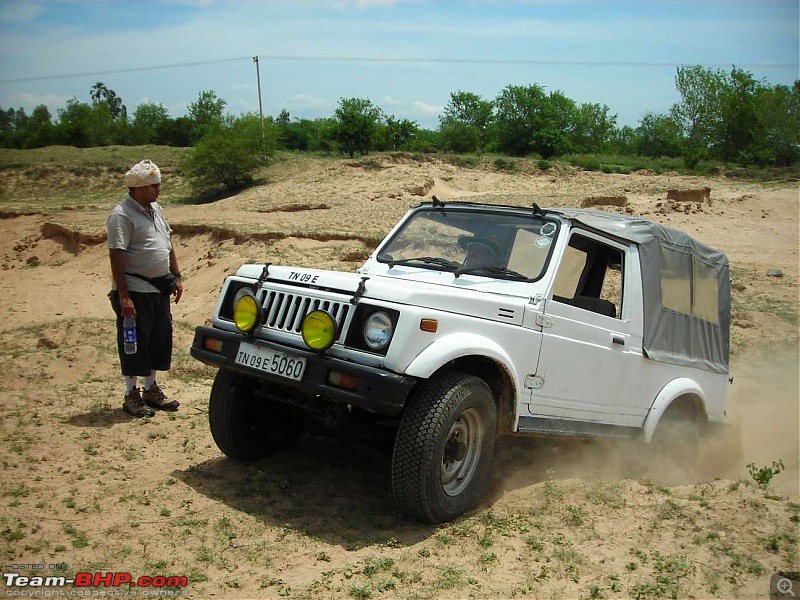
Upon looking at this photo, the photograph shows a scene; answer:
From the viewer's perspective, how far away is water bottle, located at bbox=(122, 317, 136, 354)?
573cm

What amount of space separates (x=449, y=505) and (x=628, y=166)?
32.7 metres

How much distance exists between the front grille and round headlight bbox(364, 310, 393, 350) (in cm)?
16

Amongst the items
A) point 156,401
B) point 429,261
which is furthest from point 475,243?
point 156,401

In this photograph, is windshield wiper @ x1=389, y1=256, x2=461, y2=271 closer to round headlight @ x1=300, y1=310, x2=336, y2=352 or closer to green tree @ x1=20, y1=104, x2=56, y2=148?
round headlight @ x1=300, y1=310, x2=336, y2=352

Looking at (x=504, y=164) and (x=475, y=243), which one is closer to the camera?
(x=475, y=243)

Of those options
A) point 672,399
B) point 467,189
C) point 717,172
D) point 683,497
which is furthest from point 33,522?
point 717,172

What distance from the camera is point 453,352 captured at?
3865mm

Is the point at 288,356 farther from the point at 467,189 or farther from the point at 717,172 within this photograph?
the point at 717,172

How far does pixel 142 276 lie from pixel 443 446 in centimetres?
324

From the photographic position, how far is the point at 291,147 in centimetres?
5462

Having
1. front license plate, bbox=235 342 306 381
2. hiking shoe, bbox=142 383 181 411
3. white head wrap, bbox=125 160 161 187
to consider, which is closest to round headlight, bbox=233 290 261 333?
front license plate, bbox=235 342 306 381

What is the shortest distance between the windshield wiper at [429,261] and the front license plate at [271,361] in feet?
4.44

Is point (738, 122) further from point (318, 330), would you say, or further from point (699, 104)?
point (318, 330)

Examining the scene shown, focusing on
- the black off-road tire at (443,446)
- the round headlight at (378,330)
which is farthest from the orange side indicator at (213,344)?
the black off-road tire at (443,446)
